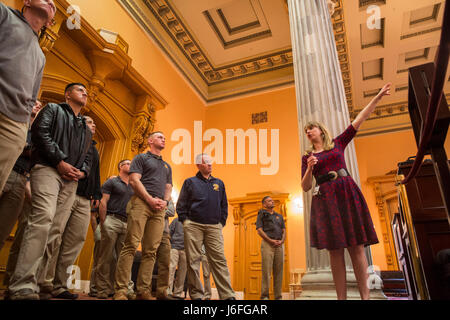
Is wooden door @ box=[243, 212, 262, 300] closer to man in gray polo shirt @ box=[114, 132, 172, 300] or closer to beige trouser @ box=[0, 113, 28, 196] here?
man in gray polo shirt @ box=[114, 132, 172, 300]

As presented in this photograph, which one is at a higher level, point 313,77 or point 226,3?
point 226,3

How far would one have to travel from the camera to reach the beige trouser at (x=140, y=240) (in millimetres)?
2545

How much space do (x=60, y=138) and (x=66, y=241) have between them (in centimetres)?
85

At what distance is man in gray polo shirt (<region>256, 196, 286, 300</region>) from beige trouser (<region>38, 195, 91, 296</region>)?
2871mm

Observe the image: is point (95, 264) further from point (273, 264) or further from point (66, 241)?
point (273, 264)

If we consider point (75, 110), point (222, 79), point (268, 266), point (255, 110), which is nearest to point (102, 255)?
point (75, 110)

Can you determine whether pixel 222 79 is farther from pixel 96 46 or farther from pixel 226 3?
pixel 96 46

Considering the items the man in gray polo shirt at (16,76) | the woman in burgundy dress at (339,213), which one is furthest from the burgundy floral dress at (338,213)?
the man in gray polo shirt at (16,76)

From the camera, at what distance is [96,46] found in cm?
507

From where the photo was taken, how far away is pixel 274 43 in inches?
346

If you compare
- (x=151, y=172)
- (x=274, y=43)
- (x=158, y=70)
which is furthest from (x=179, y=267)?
(x=274, y=43)

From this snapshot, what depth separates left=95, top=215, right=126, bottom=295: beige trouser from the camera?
3.07m

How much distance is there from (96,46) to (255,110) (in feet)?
17.0
